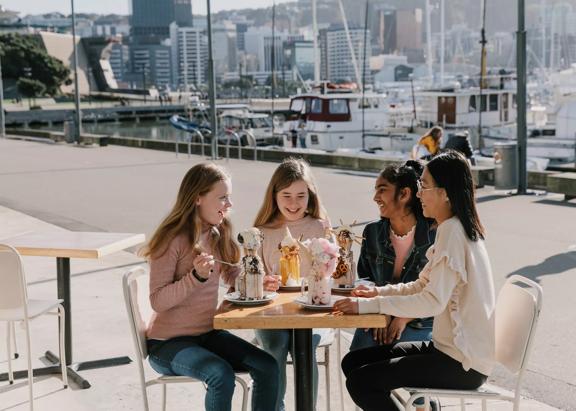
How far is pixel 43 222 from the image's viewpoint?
44.8 ft

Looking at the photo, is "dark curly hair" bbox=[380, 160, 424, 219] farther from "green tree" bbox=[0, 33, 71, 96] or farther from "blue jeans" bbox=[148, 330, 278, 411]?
"green tree" bbox=[0, 33, 71, 96]

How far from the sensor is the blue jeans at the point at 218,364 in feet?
13.5

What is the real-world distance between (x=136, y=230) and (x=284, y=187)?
806 cm

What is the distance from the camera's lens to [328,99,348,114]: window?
37656 millimetres

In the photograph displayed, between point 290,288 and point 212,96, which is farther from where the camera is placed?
point 212,96

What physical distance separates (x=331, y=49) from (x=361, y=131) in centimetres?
15434

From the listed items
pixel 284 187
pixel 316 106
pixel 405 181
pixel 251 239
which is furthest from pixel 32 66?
pixel 251 239

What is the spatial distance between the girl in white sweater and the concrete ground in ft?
4.28

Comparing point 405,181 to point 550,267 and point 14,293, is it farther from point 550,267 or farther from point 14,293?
point 550,267

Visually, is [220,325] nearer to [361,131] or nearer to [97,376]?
[97,376]

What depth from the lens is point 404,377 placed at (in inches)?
153

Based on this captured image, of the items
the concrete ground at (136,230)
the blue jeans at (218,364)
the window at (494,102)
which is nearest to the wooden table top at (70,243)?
the concrete ground at (136,230)

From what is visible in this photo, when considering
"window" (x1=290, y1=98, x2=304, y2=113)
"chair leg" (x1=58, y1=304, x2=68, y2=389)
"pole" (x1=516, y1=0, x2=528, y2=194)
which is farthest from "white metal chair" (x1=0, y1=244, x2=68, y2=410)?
"window" (x1=290, y1=98, x2=304, y2=113)

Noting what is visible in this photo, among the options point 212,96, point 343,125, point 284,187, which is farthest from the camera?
point 343,125
